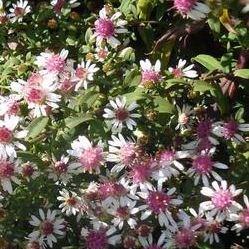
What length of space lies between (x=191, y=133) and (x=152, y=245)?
42 cm

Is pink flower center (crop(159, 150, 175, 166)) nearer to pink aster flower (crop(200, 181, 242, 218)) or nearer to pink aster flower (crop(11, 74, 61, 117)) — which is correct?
pink aster flower (crop(200, 181, 242, 218))

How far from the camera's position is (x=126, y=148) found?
7.68ft

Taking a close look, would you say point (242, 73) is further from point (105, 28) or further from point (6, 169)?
point (6, 169)

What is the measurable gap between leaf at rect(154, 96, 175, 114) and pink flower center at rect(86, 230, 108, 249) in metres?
0.49

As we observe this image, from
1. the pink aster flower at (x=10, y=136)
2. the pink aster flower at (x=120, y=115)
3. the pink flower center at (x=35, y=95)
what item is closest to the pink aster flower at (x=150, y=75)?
the pink aster flower at (x=120, y=115)

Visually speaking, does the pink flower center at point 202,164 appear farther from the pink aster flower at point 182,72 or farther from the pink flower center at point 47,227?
the pink flower center at point 47,227

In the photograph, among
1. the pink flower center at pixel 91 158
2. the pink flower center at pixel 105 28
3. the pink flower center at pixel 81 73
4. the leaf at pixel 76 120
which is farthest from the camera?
the pink flower center at pixel 105 28

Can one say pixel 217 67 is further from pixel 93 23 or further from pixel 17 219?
pixel 17 219

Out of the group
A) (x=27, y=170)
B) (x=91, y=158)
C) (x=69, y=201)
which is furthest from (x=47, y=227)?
(x=91, y=158)

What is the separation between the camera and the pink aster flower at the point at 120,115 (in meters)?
2.31

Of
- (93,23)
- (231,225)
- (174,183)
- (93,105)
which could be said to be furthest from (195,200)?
(93,23)

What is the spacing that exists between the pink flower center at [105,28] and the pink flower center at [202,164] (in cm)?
61

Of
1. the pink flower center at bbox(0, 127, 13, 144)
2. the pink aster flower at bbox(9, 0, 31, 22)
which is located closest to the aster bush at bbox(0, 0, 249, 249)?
the pink flower center at bbox(0, 127, 13, 144)

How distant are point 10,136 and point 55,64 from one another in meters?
0.32
